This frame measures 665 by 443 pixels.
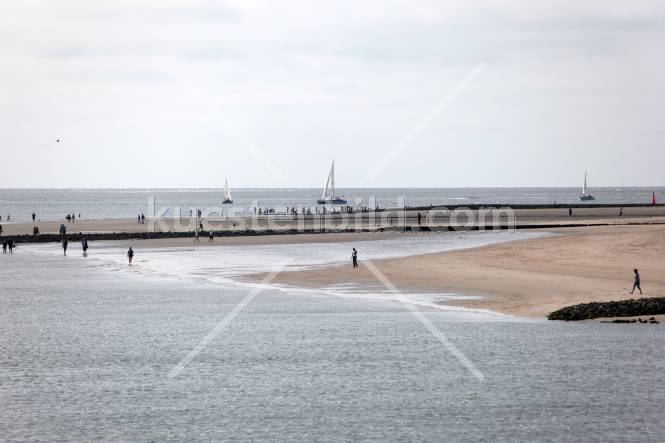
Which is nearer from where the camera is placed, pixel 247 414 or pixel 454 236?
pixel 247 414

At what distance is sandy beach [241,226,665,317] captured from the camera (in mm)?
43719

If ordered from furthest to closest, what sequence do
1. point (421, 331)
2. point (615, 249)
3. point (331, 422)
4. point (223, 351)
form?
point (615, 249)
point (421, 331)
point (223, 351)
point (331, 422)

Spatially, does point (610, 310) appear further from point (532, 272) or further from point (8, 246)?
point (8, 246)

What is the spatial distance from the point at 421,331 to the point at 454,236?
57.8m

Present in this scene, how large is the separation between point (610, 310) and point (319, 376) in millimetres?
15622

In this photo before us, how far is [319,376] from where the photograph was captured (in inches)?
1188

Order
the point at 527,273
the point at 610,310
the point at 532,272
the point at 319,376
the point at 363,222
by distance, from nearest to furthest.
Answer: the point at 319,376, the point at 610,310, the point at 527,273, the point at 532,272, the point at 363,222

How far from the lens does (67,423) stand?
2472 centimetres

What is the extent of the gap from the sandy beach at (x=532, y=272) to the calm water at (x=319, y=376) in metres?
5.11

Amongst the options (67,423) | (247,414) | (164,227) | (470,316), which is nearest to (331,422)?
(247,414)

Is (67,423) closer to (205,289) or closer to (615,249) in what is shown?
(205,289)

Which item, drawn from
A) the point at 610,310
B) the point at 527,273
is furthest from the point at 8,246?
the point at 610,310

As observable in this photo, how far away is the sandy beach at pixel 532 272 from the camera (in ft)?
143

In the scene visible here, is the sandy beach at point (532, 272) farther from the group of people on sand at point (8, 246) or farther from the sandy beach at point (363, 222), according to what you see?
the group of people on sand at point (8, 246)
